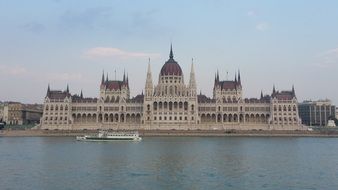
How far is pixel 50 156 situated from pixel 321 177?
30.6 metres

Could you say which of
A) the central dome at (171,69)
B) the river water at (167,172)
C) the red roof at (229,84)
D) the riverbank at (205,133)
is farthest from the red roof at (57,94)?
the river water at (167,172)

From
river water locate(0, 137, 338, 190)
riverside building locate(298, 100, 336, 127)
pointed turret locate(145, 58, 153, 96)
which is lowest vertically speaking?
river water locate(0, 137, 338, 190)

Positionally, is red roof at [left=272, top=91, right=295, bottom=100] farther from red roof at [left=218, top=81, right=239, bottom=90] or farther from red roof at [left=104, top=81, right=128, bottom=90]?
red roof at [left=104, top=81, right=128, bottom=90]

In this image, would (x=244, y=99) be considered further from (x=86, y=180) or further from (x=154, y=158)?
(x=86, y=180)

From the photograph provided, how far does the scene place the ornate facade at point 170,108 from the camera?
134375mm

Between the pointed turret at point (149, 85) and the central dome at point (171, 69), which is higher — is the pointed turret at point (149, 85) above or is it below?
below

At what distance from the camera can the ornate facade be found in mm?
134375

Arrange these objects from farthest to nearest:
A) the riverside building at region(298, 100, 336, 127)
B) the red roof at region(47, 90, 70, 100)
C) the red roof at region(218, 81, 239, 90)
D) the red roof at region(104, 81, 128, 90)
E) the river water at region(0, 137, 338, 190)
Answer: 1. the riverside building at region(298, 100, 336, 127)
2. the red roof at region(218, 81, 239, 90)
3. the red roof at region(104, 81, 128, 90)
4. the red roof at region(47, 90, 70, 100)
5. the river water at region(0, 137, 338, 190)

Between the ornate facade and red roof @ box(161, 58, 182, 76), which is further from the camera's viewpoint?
red roof @ box(161, 58, 182, 76)

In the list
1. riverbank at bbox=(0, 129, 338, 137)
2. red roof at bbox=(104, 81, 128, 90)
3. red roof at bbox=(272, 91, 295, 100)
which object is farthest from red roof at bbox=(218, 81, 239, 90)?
red roof at bbox=(104, 81, 128, 90)

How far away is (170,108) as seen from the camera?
5384 inches

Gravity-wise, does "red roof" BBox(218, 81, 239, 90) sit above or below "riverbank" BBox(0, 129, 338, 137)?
above

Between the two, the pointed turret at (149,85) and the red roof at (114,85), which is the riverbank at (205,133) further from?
the red roof at (114,85)

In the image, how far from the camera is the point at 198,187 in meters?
33.1
